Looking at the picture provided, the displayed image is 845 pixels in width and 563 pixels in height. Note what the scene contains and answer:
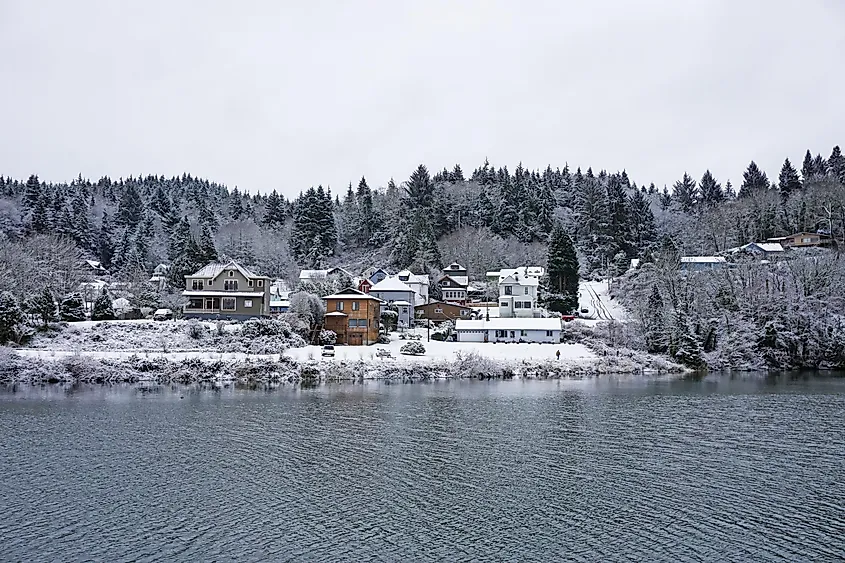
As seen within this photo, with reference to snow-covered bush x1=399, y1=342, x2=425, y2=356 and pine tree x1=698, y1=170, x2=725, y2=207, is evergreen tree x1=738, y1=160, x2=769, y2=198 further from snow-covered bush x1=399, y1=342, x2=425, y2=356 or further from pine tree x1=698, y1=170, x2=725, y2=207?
snow-covered bush x1=399, y1=342, x2=425, y2=356

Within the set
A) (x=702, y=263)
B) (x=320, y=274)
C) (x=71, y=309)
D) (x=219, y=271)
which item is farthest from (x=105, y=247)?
(x=702, y=263)

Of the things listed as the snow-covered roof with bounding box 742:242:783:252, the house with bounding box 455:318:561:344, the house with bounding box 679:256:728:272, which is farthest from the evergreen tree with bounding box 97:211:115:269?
the snow-covered roof with bounding box 742:242:783:252

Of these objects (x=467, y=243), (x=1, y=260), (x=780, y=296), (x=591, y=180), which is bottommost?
(x=780, y=296)

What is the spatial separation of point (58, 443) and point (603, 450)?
1867 cm

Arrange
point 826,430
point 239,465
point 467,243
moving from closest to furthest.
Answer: point 239,465 → point 826,430 → point 467,243

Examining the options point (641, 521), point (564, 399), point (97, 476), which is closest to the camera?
point (641, 521)

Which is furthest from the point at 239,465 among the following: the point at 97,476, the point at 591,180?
the point at 591,180

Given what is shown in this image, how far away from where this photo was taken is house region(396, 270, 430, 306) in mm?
73850

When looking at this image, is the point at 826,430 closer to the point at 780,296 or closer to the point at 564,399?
the point at 564,399

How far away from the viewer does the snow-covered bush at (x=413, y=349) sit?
49281mm

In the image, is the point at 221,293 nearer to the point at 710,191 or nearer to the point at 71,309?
the point at 71,309

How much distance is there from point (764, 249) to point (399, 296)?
42.9 metres

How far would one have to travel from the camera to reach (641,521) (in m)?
16.4

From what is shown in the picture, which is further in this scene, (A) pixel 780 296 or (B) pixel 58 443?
(A) pixel 780 296
